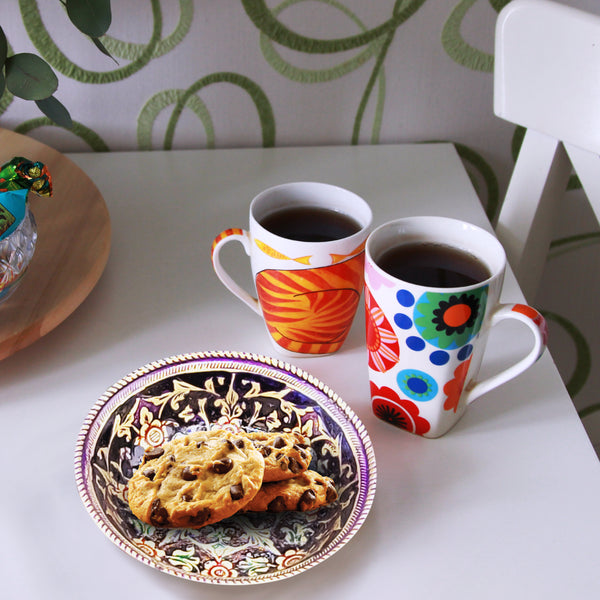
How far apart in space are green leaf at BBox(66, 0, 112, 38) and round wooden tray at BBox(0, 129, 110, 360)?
19cm

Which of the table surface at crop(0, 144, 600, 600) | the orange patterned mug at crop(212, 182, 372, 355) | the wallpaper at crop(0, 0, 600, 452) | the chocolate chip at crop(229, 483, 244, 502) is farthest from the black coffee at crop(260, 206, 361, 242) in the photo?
the wallpaper at crop(0, 0, 600, 452)

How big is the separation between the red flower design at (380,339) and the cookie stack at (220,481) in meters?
0.08

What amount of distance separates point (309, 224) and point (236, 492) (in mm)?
235

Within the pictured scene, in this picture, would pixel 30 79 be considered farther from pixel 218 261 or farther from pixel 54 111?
pixel 218 261

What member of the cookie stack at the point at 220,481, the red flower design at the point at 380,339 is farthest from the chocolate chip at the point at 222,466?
the red flower design at the point at 380,339

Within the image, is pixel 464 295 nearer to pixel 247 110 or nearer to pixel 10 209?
pixel 10 209

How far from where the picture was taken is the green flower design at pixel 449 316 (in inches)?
17.7

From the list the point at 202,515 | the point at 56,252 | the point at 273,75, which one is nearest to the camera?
the point at 202,515

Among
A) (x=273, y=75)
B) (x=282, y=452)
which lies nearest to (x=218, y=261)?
(x=282, y=452)

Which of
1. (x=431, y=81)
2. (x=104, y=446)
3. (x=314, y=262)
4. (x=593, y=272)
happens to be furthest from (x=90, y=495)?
(x=593, y=272)

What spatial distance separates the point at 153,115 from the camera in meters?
0.87

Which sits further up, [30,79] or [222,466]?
[30,79]

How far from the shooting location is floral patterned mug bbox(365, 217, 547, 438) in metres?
0.46

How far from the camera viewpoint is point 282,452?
469mm
